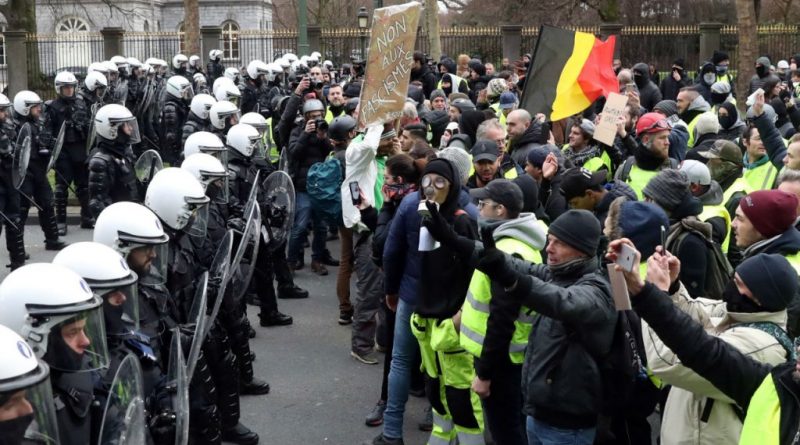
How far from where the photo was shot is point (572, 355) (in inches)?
169

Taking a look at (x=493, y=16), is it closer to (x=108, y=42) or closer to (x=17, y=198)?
(x=108, y=42)

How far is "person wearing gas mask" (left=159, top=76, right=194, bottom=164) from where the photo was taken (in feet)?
50.3

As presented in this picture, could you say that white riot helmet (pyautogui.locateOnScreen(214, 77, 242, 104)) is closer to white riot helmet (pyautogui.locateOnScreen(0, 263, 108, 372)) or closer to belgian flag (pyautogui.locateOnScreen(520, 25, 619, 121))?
belgian flag (pyautogui.locateOnScreen(520, 25, 619, 121))

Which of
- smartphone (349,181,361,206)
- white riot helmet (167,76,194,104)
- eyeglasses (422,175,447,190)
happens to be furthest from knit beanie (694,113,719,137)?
white riot helmet (167,76,194,104)

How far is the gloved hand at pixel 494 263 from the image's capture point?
11.3 feet

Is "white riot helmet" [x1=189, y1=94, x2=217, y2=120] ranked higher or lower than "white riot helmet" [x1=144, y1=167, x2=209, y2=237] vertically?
higher

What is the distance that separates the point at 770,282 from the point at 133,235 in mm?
2862

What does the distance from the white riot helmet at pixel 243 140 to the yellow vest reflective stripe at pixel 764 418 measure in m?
5.98

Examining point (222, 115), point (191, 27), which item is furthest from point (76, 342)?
point (191, 27)

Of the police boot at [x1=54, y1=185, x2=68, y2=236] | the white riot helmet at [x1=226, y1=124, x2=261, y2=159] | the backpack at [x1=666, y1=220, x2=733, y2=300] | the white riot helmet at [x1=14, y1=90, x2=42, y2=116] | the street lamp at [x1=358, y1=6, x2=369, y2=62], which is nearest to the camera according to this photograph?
the backpack at [x1=666, y1=220, x2=733, y2=300]

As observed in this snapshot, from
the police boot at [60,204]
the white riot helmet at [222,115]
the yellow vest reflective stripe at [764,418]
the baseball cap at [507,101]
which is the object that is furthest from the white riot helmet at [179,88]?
the yellow vest reflective stripe at [764,418]

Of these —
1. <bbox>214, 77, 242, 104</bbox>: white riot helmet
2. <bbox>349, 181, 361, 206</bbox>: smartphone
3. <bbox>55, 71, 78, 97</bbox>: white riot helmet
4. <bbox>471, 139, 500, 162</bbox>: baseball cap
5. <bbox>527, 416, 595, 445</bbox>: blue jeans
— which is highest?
<bbox>55, 71, 78, 97</bbox>: white riot helmet

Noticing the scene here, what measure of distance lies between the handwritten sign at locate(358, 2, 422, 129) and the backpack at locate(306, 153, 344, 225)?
1.24 meters

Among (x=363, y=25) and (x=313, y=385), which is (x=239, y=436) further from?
(x=363, y=25)
